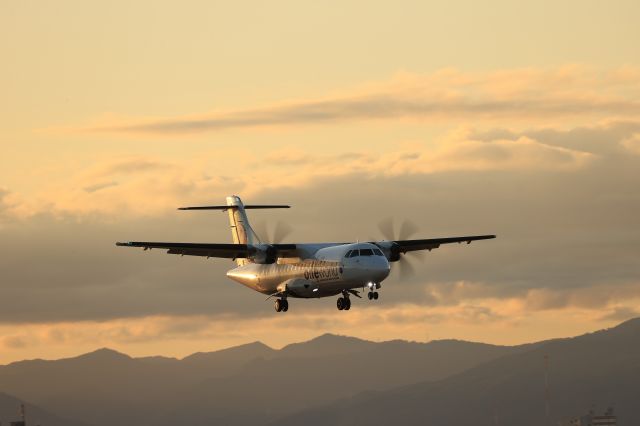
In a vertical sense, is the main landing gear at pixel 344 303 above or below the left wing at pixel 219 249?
below

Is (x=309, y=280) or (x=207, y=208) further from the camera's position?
(x=207, y=208)

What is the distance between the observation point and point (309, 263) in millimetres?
103125

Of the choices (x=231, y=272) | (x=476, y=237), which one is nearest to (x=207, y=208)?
(x=231, y=272)

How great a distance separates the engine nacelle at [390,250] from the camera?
108500 millimetres

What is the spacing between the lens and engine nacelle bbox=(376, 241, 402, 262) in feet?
356

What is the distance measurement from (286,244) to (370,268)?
438 inches

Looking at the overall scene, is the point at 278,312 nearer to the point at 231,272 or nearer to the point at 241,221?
the point at 231,272

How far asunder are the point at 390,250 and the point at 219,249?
549 inches

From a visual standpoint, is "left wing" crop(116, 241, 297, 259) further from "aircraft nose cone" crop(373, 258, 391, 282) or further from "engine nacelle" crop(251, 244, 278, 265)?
"aircraft nose cone" crop(373, 258, 391, 282)

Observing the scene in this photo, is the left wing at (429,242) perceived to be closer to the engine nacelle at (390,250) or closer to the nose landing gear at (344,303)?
the engine nacelle at (390,250)

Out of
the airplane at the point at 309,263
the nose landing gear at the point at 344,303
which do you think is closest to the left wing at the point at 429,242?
the airplane at the point at 309,263

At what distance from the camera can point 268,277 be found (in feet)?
353

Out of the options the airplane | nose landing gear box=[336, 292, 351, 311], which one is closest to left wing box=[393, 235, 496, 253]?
the airplane

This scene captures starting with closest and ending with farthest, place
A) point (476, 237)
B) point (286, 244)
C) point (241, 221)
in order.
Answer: point (286, 244), point (476, 237), point (241, 221)
